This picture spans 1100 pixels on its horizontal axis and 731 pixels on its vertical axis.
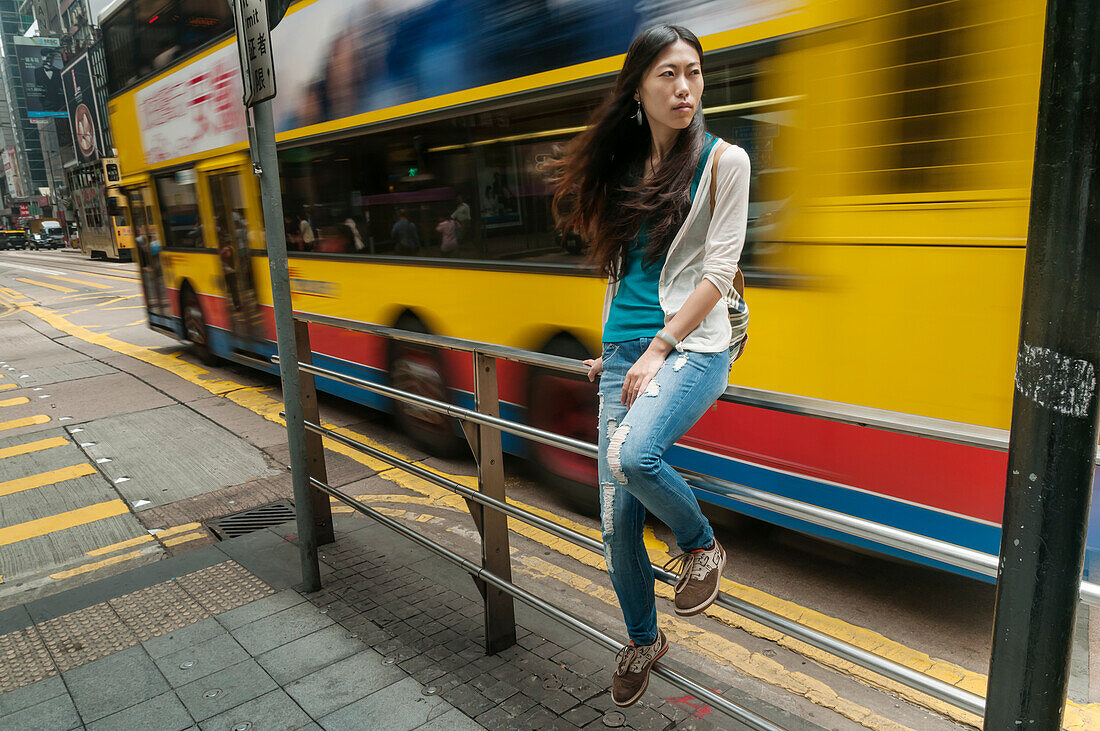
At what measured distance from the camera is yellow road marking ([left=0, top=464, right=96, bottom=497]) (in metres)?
5.71

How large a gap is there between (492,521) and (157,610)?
176 cm

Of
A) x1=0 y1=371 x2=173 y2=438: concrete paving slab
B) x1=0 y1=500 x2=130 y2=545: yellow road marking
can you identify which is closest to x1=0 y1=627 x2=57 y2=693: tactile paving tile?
x1=0 y1=500 x2=130 y2=545: yellow road marking

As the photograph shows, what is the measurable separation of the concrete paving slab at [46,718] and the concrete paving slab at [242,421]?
149 inches

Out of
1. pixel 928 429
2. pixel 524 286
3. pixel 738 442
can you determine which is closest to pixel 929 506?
pixel 738 442

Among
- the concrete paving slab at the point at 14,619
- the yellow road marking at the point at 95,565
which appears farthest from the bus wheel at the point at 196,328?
the concrete paving slab at the point at 14,619

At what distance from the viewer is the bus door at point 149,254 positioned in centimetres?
1068

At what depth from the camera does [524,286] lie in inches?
193

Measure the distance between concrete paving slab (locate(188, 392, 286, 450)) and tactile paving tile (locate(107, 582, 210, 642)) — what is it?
2.89 m

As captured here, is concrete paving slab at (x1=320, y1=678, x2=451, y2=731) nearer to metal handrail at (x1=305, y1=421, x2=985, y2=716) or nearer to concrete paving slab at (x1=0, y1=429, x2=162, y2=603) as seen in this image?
metal handrail at (x1=305, y1=421, x2=985, y2=716)

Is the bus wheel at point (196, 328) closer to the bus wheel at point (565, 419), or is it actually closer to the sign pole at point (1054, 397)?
the bus wheel at point (565, 419)

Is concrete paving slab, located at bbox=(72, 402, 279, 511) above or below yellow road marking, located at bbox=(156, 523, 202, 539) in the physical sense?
below

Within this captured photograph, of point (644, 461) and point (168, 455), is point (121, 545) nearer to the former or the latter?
point (168, 455)

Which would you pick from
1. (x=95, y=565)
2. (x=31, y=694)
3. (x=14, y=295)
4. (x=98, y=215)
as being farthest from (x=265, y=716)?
(x=98, y=215)

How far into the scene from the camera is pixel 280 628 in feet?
10.8
